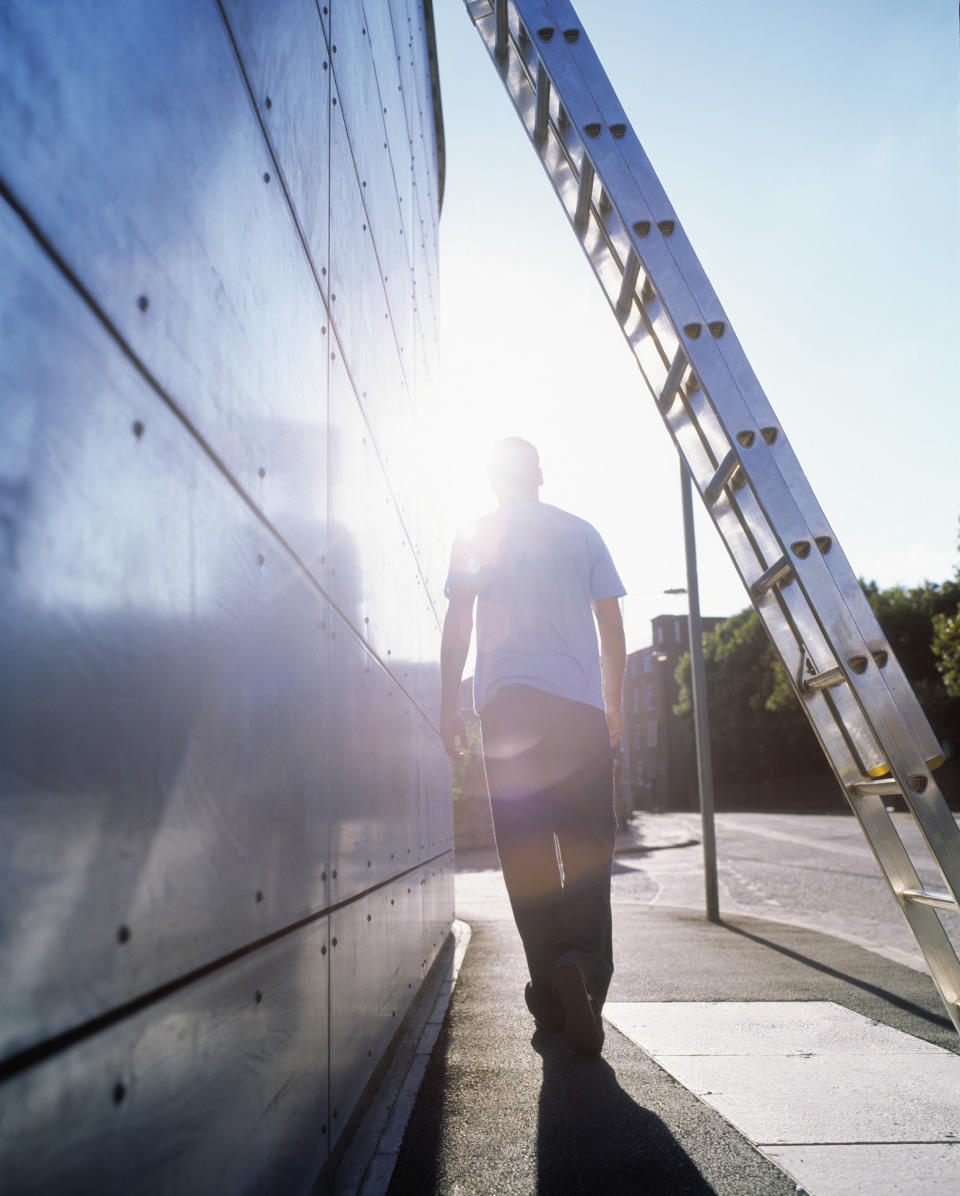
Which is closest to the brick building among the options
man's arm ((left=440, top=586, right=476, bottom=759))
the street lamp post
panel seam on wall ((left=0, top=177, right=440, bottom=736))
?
the street lamp post

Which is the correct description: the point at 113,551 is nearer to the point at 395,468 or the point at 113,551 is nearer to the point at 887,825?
the point at 887,825

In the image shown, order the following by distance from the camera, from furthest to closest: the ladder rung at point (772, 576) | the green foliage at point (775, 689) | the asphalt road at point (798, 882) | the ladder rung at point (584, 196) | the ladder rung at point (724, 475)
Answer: the green foliage at point (775, 689) < the asphalt road at point (798, 882) < the ladder rung at point (584, 196) < the ladder rung at point (724, 475) < the ladder rung at point (772, 576)

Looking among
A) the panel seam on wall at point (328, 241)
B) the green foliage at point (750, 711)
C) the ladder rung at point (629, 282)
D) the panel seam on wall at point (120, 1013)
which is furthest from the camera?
the green foliage at point (750, 711)

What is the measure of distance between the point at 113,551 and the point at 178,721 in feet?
0.83

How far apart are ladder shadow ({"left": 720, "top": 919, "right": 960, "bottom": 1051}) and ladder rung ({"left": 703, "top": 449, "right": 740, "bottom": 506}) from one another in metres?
1.94

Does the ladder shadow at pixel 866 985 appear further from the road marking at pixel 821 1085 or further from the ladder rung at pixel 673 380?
the ladder rung at pixel 673 380

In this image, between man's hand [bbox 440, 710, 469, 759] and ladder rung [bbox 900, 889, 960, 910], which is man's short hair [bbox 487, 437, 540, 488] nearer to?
man's hand [bbox 440, 710, 469, 759]

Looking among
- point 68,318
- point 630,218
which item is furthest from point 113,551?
point 630,218

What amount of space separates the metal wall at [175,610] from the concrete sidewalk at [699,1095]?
1.32 ft

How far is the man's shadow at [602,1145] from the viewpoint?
1.88 meters

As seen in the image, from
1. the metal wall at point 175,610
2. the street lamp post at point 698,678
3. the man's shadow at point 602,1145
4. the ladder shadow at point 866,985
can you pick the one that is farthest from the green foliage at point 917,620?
the metal wall at point 175,610

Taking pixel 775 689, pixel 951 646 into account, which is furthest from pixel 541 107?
pixel 775 689

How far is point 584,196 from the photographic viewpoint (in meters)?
3.25

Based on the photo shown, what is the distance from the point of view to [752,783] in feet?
163
